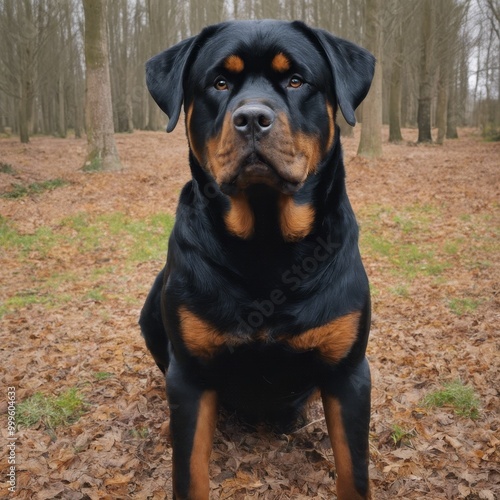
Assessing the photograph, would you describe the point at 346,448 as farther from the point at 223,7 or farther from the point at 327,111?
the point at 223,7

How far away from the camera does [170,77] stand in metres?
2.59

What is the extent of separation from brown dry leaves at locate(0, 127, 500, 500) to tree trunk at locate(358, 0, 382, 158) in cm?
544

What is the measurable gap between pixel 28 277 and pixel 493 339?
5009mm

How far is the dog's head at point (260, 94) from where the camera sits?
2084mm

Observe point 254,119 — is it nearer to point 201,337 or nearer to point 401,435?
point 201,337

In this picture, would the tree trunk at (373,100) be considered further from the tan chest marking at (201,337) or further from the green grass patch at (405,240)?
the tan chest marking at (201,337)

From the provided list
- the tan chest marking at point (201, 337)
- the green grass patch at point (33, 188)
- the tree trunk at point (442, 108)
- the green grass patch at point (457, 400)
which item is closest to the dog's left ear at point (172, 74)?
the tan chest marking at point (201, 337)

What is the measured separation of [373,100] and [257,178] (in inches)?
457

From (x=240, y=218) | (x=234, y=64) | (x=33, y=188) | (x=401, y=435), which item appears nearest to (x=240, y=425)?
(x=401, y=435)

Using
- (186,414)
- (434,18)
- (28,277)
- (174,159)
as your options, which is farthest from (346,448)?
(434,18)

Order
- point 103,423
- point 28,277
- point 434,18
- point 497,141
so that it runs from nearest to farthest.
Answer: point 103,423
point 28,277
point 434,18
point 497,141

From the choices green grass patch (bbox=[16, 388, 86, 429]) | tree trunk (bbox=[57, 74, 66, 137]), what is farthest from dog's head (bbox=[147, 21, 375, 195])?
tree trunk (bbox=[57, 74, 66, 137])

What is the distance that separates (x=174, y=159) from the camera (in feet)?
49.2

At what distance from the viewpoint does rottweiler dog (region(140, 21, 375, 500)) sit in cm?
217
